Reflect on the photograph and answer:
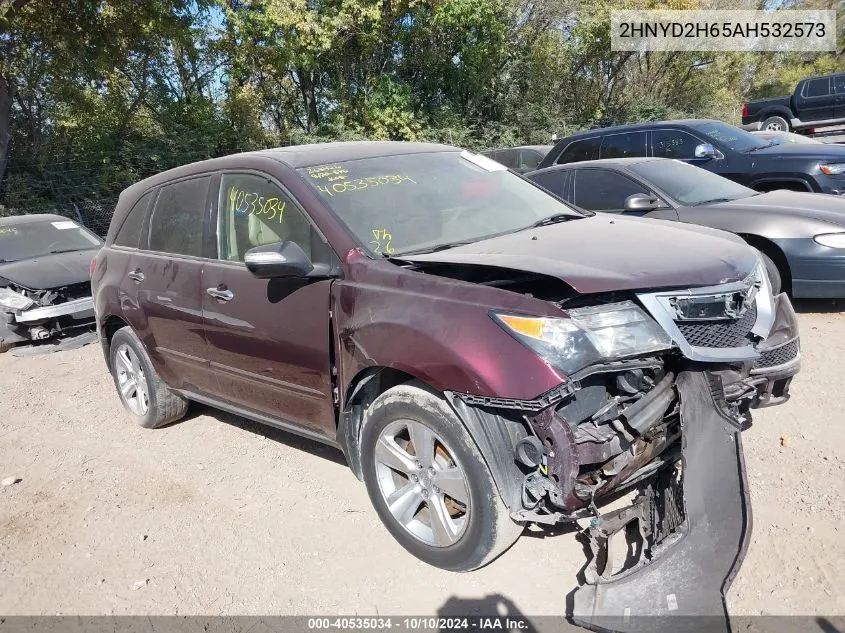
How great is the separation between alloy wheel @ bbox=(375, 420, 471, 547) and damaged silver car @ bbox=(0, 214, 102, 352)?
19.4 ft

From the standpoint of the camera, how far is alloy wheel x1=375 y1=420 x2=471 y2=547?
2.96m

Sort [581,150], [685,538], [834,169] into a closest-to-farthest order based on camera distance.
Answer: [685,538] → [834,169] → [581,150]

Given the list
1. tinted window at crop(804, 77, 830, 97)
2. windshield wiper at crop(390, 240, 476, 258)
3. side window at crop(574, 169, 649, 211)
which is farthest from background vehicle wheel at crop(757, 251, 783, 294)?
tinted window at crop(804, 77, 830, 97)

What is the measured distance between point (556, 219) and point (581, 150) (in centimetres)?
598

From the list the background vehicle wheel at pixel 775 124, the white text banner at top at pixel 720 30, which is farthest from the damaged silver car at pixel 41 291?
the white text banner at top at pixel 720 30

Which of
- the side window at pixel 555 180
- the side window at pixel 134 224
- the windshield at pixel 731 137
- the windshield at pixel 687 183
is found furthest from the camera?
the windshield at pixel 731 137

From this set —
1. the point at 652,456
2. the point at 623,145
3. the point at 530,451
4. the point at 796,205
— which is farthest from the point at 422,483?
the point at 623,145

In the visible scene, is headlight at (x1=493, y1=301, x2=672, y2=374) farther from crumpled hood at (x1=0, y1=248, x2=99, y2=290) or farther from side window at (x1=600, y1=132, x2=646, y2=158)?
side window at (x1=600, y1=132, x2=646, y2=158)

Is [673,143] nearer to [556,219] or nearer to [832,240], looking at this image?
[832,240]

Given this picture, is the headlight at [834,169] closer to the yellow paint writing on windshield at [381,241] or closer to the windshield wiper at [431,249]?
the windshield wiper at [431,249]

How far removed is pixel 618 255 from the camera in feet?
9.91

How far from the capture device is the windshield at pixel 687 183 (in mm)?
6551

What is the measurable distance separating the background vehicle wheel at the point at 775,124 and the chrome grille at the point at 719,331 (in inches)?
745

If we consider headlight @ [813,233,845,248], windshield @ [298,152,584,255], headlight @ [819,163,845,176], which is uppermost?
windshield @ [298,152,584,255]
